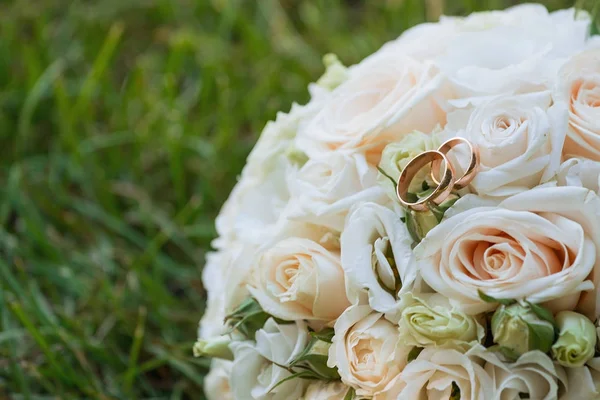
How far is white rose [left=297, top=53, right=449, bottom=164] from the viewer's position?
0.55 m

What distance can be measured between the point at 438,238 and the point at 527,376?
0.34 feet

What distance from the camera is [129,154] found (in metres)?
1.12

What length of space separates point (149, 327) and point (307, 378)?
0.39 meters

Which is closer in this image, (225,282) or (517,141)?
(517,141)

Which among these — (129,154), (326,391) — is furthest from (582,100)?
(129,154)

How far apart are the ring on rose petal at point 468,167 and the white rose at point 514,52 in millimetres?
60

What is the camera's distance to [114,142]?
108cm

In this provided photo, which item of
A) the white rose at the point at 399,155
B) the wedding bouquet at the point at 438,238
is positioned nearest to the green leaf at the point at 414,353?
the wedding bouquet at the point at 438,238

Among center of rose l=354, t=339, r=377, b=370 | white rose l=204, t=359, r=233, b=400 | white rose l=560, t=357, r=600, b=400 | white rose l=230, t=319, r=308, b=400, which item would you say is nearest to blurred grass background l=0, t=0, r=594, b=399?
white rose l=204, t=359, r=233, b=400

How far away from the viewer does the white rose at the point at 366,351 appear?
49 cm

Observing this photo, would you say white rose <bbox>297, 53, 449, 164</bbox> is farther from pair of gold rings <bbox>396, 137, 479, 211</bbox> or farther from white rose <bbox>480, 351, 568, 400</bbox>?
white rose <bbox>480, 351, 568, 400</bbox>

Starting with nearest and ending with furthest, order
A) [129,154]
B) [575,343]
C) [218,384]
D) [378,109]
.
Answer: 1. [575,343]
2. [378,109]
3. [218,384]
4. [129,154]

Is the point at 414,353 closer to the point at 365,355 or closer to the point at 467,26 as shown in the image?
the point at 365,355

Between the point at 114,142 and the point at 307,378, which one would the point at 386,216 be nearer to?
the point at 307,378
